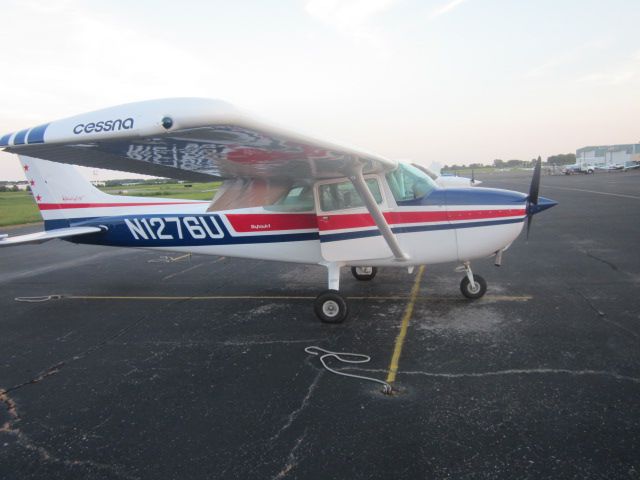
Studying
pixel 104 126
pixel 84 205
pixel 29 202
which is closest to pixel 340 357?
pixel 104 126

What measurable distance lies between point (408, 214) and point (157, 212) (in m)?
4.54

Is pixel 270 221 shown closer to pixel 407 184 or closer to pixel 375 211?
pixel 375 211

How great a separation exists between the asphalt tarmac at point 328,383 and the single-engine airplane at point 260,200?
919 millimetres

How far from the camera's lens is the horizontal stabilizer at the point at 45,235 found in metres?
6.62

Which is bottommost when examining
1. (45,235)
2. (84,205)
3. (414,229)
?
(414,229)

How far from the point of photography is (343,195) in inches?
237

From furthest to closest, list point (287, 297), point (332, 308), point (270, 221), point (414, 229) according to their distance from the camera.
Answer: point (287, 297) < point (270, 221) < point (414, 229) < point (332, 308)

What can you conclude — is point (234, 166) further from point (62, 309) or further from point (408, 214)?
point (62, 309)

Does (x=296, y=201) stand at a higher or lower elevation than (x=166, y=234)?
higher

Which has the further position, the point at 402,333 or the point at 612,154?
the point at 612,154

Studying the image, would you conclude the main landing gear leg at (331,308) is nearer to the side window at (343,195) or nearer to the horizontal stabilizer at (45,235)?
the side window at (343,195)

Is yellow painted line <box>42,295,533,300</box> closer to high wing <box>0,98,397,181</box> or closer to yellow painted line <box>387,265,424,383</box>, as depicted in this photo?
yellow painted line <box>387,265,424,383</box>

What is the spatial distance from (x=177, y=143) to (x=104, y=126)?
630 millimetres

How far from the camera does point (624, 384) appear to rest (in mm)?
3615
